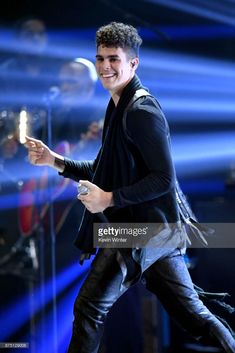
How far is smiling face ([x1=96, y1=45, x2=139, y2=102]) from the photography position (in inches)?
80.4

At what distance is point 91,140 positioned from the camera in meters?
3.10

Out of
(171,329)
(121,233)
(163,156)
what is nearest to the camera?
(163,156)

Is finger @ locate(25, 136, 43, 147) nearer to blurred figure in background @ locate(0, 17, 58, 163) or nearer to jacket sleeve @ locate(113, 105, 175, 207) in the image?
jacket sleeve @ locate(113, 105, 175, 207)

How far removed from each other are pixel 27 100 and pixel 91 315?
5.74 ft

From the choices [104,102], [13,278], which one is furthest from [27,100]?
[13,278]

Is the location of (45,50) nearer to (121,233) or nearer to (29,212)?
(29,212)

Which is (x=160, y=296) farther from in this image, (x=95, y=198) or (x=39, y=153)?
(x=39, y=153)

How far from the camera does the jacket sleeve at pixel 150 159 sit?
6.20 feet

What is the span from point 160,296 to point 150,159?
48cm

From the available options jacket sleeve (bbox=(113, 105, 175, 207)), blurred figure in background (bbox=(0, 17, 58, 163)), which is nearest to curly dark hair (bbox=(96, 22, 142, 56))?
jacket sleeve (bbox=(113, 105, 175, 207))

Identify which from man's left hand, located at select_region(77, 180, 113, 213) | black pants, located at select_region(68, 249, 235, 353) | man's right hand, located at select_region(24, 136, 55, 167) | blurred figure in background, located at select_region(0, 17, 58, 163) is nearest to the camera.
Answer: man's left hand, located at select_region(77, 180, 113, 213)

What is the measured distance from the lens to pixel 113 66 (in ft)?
6.70

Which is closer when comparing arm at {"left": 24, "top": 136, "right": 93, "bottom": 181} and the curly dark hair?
the curly dark hair

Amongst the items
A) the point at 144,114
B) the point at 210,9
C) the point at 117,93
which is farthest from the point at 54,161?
the point at 210,9
